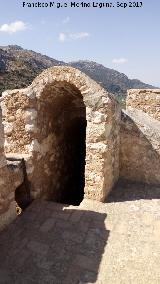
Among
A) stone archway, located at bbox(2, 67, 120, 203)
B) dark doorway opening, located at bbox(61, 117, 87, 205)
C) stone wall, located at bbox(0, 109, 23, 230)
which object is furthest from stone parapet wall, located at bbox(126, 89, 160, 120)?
stone wall, located at bbox(0, 109, 23, 230)

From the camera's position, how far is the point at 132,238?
460cm

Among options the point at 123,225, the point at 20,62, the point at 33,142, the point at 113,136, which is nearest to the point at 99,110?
the point at 113,136

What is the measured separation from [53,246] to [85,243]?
0.44 metres

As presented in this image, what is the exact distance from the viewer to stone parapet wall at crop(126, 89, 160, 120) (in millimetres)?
8453

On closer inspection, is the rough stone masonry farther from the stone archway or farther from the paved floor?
the paved floor

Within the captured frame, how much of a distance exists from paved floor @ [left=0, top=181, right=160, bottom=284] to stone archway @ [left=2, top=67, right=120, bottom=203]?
46cm

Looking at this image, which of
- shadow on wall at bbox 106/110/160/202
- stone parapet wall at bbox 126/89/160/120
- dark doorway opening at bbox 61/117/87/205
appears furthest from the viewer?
stone parapet wall at bbox 126/89/160/120

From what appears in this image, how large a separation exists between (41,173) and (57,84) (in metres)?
1.62

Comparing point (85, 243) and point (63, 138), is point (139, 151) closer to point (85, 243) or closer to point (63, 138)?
point (63, 138)

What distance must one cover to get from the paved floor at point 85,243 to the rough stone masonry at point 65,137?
0.42 meters

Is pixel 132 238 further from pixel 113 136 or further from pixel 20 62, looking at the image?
pixel 20 62

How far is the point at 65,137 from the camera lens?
23.5 ft

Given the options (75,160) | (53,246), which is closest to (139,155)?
(75,160)

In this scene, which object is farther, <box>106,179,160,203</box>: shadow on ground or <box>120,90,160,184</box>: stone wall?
<box>120,90,160,184</box>: stone wall
